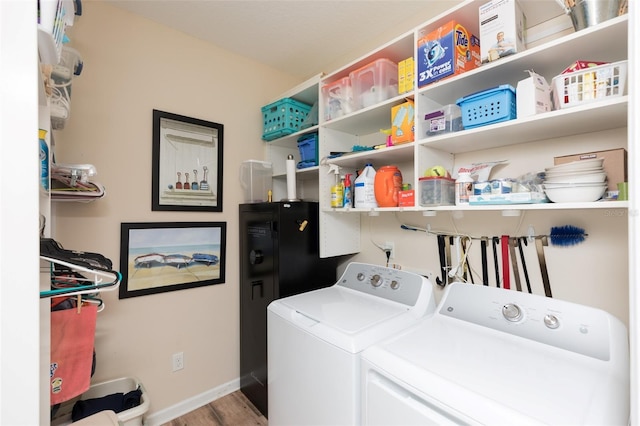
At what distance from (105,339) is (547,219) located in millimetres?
2533

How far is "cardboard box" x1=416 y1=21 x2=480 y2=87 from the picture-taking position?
1.29 m

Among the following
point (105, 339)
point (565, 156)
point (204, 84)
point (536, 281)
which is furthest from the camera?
point (204, 84)

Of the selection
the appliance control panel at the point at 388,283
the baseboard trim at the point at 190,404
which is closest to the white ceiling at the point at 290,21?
the appliance control panel at the point at 388,283

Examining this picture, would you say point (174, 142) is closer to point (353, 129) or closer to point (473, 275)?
point (353, 129)

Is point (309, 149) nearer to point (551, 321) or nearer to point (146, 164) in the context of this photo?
point (146, 164)

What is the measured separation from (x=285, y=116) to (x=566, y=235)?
183 centimetres

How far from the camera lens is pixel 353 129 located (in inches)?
79.4

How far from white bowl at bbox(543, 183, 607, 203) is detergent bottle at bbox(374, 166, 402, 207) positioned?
708mm

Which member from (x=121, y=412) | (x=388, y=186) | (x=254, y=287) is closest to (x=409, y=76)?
(x=388, y=186)

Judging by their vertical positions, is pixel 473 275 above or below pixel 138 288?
above

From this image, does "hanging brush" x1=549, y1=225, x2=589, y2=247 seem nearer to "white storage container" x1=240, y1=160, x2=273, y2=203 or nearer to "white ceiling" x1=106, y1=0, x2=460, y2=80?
"white ceiling" x1=106, y1=0, x2=460, y2=80

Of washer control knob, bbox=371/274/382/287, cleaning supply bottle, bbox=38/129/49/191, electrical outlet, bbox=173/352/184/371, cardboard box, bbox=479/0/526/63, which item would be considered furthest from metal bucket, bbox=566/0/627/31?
electrical outlet, bbox=173/352/184/371

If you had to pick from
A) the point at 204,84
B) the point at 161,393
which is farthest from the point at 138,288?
the point at 204,84

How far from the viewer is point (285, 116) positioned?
7.10 feet
